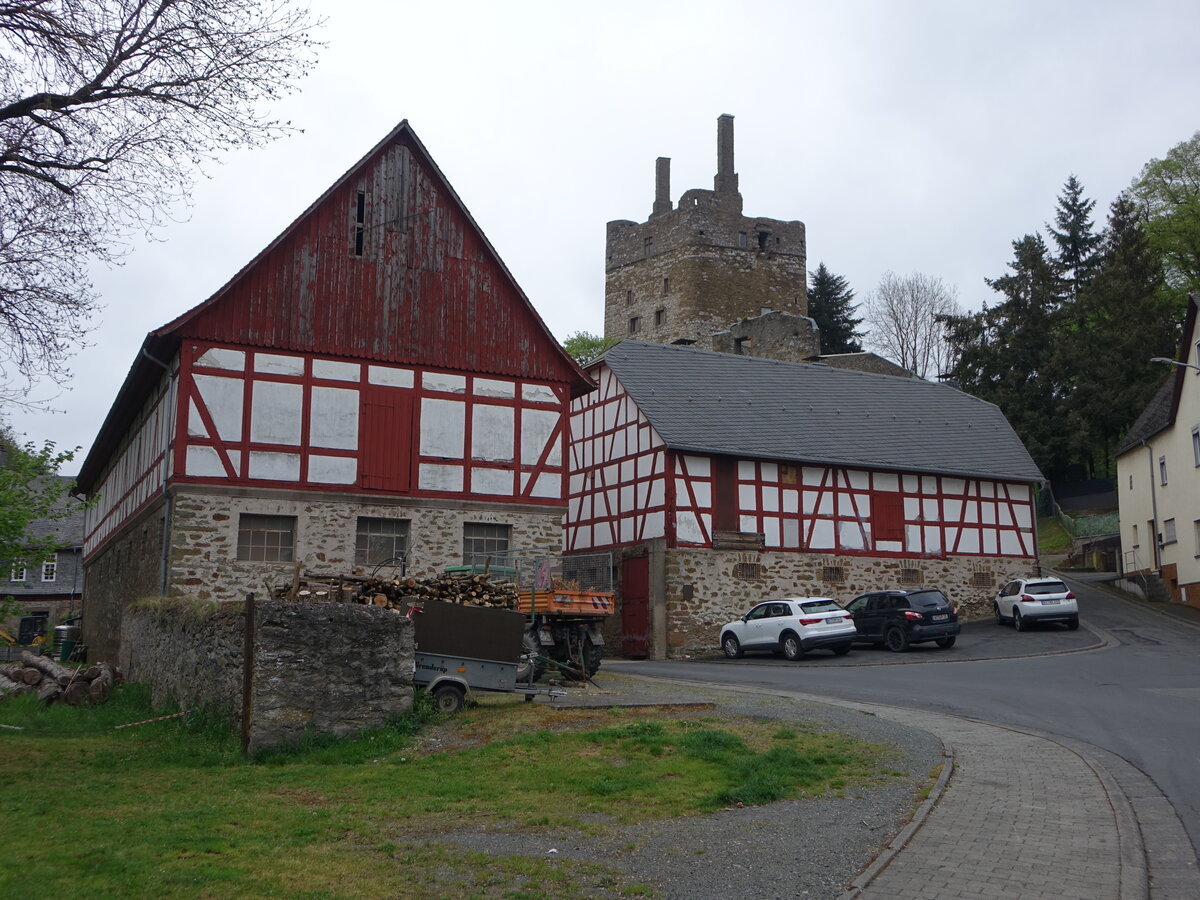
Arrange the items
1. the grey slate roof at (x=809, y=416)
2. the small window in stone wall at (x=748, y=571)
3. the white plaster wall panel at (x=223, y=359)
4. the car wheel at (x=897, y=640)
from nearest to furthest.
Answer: the white plaster wall panel at (x=223, y=359), the car wheel at (x=897, y=640), the small window in stone wall at (x=748, y=571), the grey slate roof at (x=809, y=416)

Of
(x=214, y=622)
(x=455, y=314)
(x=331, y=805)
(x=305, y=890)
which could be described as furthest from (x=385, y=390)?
(x=305, y=890)

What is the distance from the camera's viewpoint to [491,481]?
25344 millimetres

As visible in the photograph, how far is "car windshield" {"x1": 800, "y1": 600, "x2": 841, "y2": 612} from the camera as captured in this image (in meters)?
27.0

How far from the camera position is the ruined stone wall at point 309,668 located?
12.7 meters

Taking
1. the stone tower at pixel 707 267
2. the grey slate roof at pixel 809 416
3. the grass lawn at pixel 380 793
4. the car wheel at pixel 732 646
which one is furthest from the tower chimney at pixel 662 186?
the grass lawn at pixel 380 793

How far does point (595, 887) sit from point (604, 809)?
2263 millimetres

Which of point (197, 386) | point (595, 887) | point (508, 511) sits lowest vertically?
point (595, 887)

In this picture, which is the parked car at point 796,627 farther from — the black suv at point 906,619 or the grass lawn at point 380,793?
the grass lawn at point 380,793

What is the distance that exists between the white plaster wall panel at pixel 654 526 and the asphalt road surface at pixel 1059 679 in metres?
3.55

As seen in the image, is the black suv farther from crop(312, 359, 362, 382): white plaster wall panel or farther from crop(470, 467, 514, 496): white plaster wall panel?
crop(312, 359, 362, 382): white plaster wall panel

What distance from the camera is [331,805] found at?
9977mm

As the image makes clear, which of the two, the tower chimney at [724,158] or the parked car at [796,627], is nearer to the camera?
the parked car at [796,627]

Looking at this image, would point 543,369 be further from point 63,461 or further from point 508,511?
point 63,461

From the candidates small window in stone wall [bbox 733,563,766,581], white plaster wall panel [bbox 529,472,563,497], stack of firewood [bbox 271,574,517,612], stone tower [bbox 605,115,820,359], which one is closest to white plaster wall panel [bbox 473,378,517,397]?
white plaster wall panel [bbox 529,472,563,497]
